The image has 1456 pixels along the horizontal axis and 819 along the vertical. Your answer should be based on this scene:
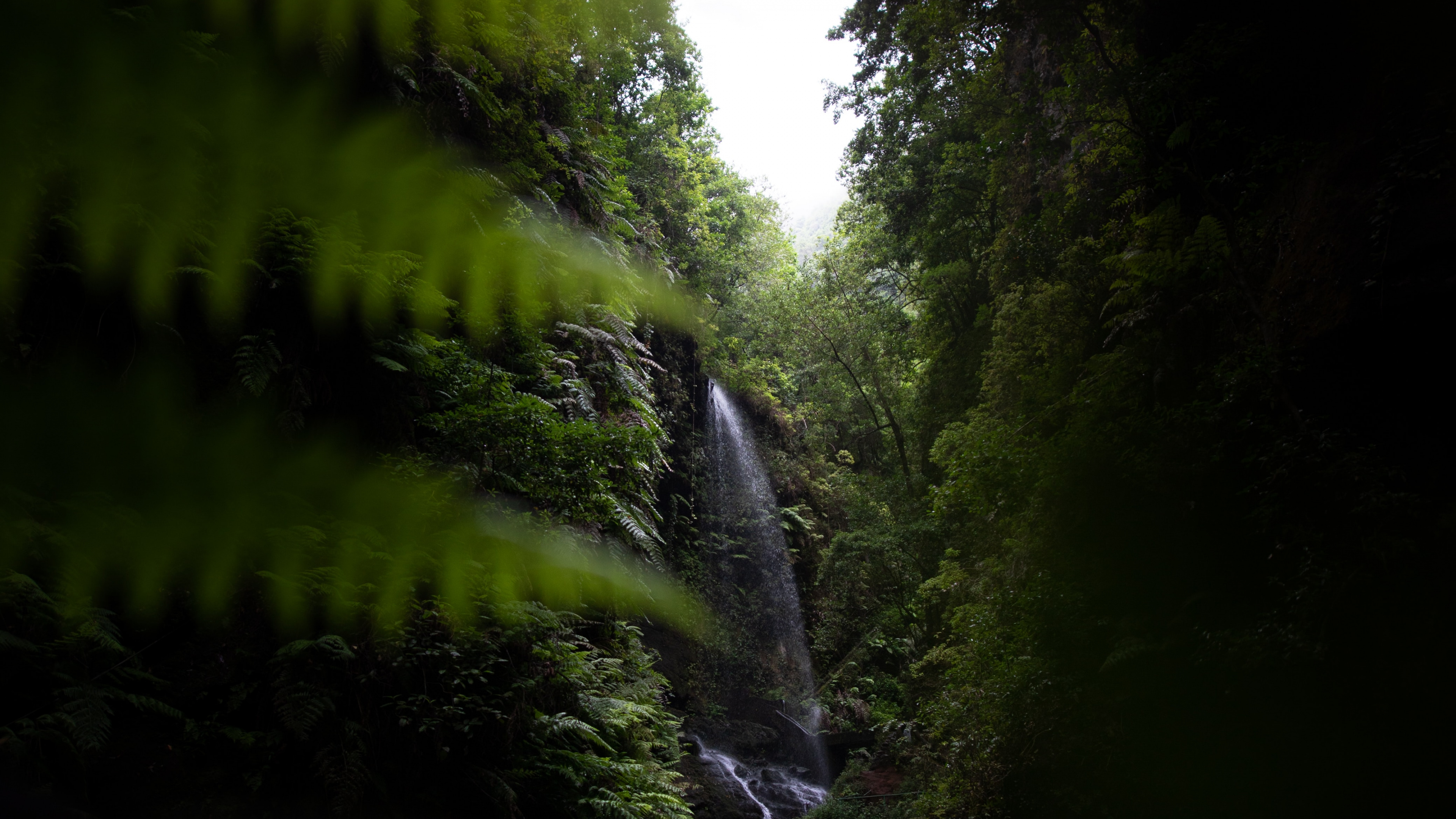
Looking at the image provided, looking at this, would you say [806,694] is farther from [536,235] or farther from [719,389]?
[536,235]

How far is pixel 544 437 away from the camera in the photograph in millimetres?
4832

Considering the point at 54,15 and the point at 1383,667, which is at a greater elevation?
the point at 54,15

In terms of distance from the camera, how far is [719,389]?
56.9ft

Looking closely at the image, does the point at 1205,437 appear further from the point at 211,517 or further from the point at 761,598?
the point at 761,598

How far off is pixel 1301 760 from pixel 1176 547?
153cm

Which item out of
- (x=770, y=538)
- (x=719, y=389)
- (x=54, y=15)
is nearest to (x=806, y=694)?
(x=770, y=538)

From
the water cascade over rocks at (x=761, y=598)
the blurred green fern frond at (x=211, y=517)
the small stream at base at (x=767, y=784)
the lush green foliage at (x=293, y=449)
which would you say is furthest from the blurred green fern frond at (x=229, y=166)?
the water cascade over rocks at (x=761, y=598)

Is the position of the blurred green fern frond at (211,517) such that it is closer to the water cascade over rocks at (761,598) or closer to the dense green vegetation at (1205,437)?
the dense green vegetation at (1205,437)

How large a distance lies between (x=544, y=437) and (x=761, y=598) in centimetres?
1145

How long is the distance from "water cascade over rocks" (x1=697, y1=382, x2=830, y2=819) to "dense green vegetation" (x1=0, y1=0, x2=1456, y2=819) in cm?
362

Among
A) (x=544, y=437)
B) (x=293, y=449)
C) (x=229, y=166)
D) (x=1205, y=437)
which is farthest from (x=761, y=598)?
(x=229, y=166)

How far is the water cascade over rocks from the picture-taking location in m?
11.1

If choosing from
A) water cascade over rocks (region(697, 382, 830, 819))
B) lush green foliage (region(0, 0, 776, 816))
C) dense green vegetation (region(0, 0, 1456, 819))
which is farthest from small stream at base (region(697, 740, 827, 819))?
lush green foliage (region(0, 0, 776, 816))

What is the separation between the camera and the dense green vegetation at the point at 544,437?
2895 millimetres
